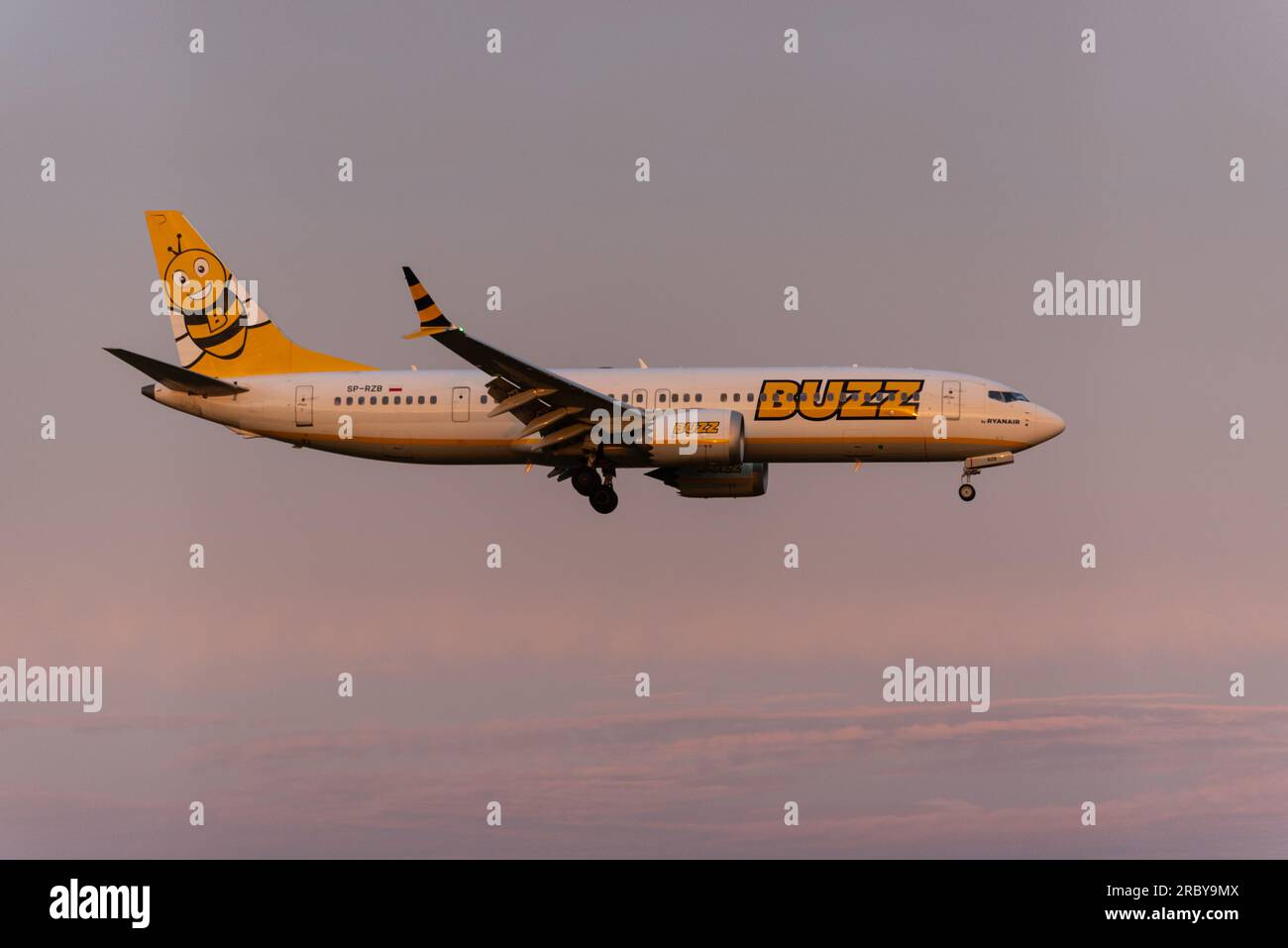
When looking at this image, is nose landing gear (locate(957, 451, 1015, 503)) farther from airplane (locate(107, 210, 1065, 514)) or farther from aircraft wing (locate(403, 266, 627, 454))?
aircraft wing (locate(403, 266, 627, 454))

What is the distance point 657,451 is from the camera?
70438mm

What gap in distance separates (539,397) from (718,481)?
27.6ft

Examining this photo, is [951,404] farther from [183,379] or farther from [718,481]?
[183,379]

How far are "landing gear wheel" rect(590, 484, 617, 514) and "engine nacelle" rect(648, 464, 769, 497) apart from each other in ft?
9.19

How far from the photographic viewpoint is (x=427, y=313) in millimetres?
64000

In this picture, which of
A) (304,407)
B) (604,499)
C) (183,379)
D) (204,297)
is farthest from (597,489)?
(204,297)

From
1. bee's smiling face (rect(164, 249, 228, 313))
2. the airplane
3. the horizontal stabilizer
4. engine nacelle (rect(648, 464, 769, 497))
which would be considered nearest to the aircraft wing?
the airplane

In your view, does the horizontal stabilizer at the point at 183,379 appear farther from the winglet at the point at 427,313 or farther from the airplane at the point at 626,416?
the winglet at the point at 427,313

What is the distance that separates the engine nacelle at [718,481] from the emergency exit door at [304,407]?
1264 centimetres
